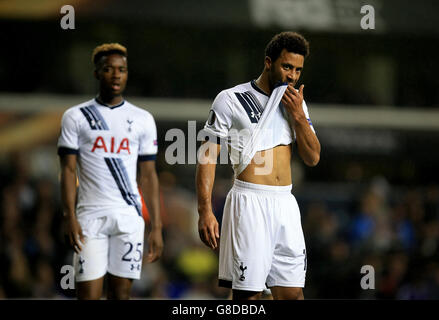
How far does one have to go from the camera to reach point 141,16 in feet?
49.7

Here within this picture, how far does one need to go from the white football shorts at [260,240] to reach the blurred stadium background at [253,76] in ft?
23.4

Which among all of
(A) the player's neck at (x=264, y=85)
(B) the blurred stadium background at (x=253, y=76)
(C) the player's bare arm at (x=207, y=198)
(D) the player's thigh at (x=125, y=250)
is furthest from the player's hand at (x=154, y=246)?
(B) the blurred stadium background at (x=253, y=76)

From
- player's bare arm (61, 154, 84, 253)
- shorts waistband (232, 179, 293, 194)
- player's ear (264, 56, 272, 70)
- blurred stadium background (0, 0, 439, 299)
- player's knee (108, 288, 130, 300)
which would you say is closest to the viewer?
shorts waistband (232, 179, 293, 194)

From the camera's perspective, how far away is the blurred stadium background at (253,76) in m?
13.6

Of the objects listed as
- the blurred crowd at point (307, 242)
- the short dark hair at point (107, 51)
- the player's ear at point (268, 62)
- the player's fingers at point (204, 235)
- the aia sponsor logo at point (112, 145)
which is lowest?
the blurred crowd at point (307, 242)

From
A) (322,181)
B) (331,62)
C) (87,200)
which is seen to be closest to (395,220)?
(322,181)

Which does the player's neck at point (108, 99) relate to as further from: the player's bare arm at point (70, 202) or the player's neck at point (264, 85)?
the player's neck at point (264, 85)

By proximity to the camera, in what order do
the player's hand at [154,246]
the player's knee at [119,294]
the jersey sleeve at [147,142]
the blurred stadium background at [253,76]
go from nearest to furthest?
the player's knee at [119,294], the player's hand at [154,246], the jersey sleeve at [147,142], the blurred stadium background at [253,76]

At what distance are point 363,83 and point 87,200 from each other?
10.7m

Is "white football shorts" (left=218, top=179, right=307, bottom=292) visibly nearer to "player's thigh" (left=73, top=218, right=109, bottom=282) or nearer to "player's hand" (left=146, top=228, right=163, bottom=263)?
"player's hand" (left=146, top=228, right=163, bottom=263)

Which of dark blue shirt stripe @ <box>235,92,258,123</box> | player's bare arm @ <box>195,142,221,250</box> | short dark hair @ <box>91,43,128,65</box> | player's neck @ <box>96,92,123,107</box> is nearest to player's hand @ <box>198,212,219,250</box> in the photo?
player's bare arm @ <box>195,142,221,250</box>

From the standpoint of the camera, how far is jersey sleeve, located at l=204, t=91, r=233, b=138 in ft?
17.8

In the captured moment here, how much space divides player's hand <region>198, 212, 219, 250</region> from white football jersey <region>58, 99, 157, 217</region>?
3.97 feet
